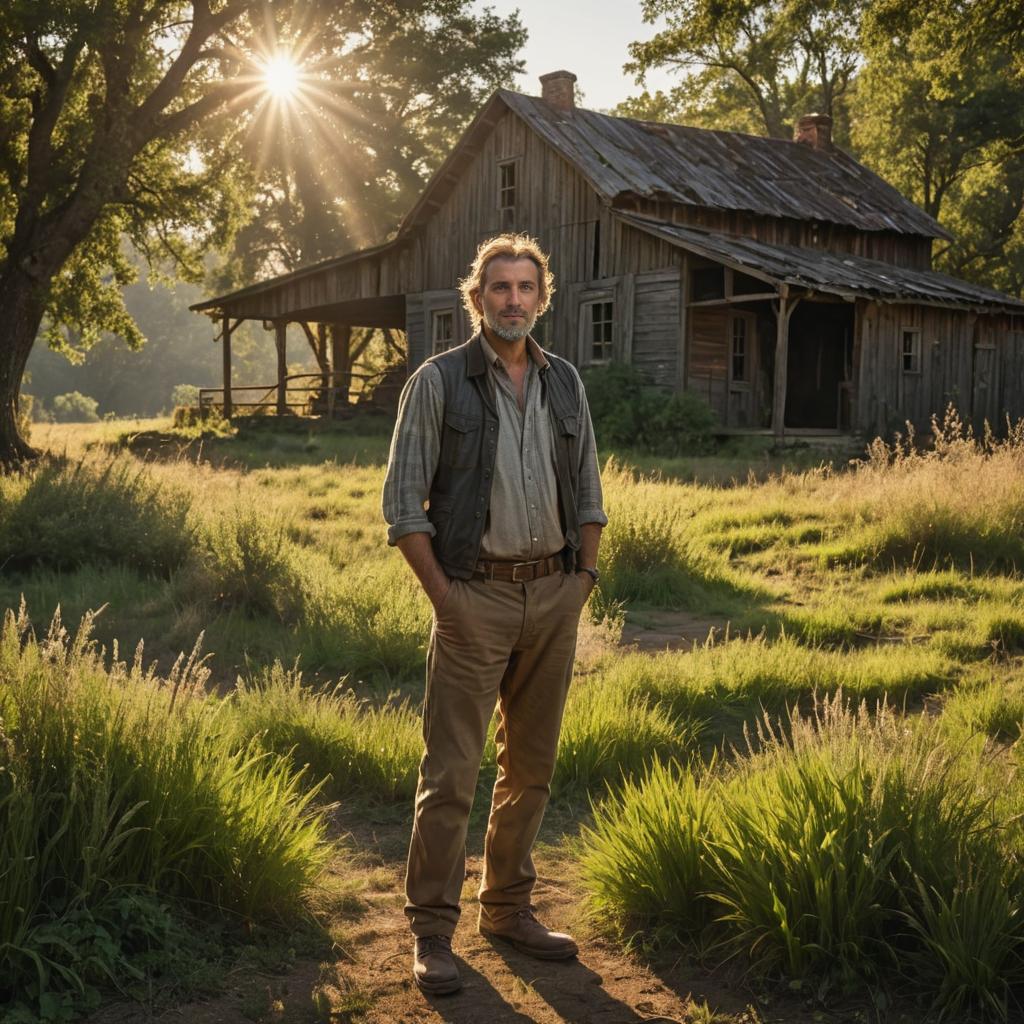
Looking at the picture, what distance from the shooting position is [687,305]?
72.7 feet

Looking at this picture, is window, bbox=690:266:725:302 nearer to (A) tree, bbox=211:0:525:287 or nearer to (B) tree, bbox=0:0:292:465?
(B) tree, bbox=0:0:292:465

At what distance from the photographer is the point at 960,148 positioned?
33.0 meters

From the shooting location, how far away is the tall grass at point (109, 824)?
135 inches

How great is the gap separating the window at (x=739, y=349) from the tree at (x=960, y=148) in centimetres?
935

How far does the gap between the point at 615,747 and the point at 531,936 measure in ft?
6.26

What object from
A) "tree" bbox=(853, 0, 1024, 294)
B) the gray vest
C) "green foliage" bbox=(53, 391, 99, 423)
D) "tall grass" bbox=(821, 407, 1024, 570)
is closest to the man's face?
the gray vest

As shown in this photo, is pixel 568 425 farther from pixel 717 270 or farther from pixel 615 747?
pixel 717 270

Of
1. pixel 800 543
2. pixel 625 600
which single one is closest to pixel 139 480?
pixel 625 600

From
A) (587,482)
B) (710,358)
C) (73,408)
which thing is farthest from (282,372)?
(73,408)

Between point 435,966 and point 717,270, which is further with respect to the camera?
point 717,270

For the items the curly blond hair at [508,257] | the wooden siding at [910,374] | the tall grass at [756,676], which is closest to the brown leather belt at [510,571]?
the curly blond hair at [508,257]

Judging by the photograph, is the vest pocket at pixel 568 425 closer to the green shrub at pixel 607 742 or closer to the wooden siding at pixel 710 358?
the green shrub at pixel 607 742

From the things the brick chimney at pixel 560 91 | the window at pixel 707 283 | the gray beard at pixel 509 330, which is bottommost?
the gray beard at pixel 509 330

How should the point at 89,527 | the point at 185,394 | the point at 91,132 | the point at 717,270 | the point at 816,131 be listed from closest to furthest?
the point at 89,527
the point at 91,132
the point at 717,270
the point at 816,131
the point at 185,394
